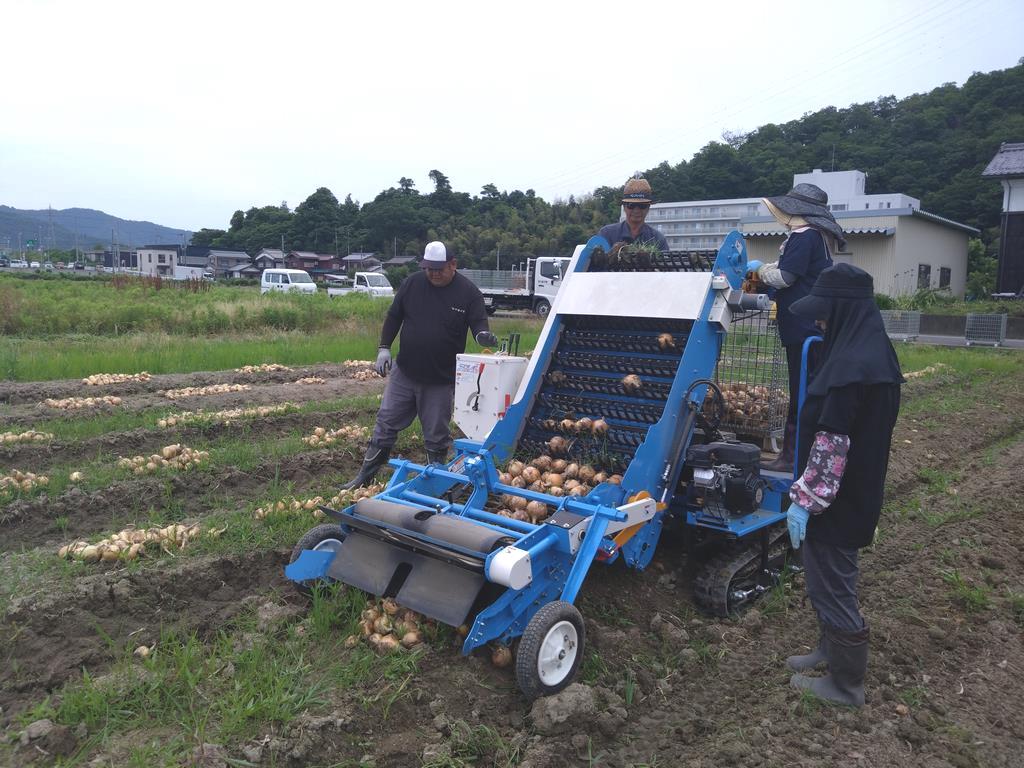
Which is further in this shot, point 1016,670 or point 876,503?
point 1016,670

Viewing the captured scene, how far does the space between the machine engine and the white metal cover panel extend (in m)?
0.84

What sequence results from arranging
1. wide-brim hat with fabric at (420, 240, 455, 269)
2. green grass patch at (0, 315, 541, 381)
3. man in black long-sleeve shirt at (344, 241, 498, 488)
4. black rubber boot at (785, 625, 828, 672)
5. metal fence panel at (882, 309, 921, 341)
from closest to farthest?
black rubber boot at (785, 625, 828, 672), wide-brim hat with fabric at (420, 240, 455, 269), man in black long-sleeve shirt at (344, 241, 498, 488), green grass patch at (0, 315, 541, 381), metal fence panel at (882, 309, 921, 341)

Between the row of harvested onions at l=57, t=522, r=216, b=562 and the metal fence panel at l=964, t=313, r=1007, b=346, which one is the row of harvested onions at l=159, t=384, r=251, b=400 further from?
the metal fence panel at l=964, t=313, r=1007, b=346

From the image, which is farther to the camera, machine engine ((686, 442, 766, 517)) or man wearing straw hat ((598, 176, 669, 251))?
man wearing straw hat ((598, 176, 669, 251))

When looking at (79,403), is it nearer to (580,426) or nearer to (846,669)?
(580,426)

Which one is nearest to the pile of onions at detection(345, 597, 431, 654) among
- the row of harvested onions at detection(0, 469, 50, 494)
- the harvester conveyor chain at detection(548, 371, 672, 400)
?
the harvester conveyor chain at detection(548, 371, 672, 400)

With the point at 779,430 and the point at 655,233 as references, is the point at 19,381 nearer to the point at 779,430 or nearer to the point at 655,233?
the point at 655,233

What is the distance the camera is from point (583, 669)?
11.7ft

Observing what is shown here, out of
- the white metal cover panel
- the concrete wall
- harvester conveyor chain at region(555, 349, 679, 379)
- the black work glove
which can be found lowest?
harvester conveyor chain at region(555, 349, 679, 379)

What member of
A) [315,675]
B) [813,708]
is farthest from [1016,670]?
[315,675]

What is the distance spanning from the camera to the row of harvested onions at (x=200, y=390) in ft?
31.6

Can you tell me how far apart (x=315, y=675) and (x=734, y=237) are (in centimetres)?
353

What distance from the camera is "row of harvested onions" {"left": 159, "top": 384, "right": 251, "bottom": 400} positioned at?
963 cm

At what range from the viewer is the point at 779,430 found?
524 cm
